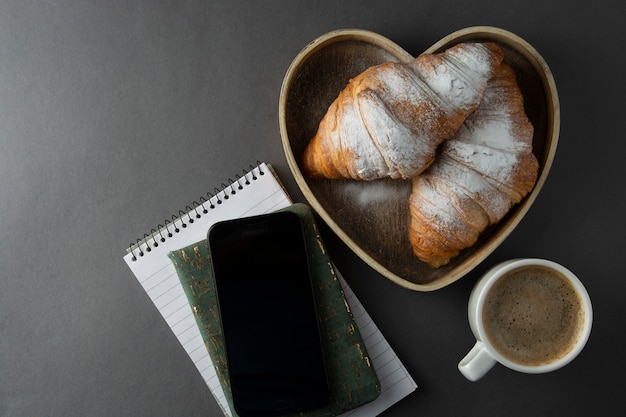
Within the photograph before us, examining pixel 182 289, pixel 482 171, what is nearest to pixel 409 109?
pixel 482 171

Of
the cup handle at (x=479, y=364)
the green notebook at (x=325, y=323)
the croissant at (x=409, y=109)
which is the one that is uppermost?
the croissant at (x=409, y=109)

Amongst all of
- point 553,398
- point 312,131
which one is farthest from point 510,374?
point 312,131

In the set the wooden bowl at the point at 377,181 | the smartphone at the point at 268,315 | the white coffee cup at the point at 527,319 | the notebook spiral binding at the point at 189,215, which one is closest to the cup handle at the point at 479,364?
the white coffee cup at the point at 527,319

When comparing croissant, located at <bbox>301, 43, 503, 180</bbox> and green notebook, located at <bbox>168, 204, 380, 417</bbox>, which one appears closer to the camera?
croissant, located at <bbox>301, 43, 503, 180</bbox>

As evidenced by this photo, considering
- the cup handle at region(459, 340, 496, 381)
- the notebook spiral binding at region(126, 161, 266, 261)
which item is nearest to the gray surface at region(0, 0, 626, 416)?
the notebook spiral binding at region(126, 161, 266, 261)

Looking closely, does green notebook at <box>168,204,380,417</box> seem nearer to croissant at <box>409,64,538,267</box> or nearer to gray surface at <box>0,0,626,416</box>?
gray surface at <box>0,0,626,416</box>

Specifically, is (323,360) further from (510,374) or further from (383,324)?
(510,374)

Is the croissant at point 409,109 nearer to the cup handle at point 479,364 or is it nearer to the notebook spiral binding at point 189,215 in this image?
the notebook spiral binding at point 189,215
